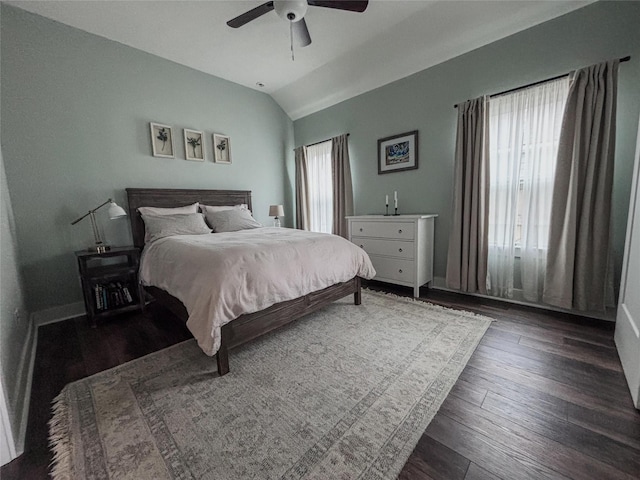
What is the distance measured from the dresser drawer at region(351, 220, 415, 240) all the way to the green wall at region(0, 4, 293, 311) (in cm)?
229

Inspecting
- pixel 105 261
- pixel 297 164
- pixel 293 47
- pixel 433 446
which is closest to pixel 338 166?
pixel 297 164

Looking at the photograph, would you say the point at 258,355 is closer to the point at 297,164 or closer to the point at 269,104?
the point at 297,164

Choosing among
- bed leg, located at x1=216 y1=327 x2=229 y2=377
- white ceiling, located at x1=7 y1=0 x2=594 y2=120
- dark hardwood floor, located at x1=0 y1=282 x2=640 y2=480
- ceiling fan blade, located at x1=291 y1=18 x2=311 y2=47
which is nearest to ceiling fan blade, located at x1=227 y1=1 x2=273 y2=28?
ceiling fan blade, located at x1=291 y1=18 x2=311 y2=47

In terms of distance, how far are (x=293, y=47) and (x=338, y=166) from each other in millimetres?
1577

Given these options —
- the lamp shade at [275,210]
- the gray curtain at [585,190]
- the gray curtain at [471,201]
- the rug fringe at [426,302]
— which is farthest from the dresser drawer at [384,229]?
the lamp shade at [275,210]

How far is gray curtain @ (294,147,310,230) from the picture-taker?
440cm

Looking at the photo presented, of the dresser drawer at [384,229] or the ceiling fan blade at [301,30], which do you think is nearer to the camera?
the ceiling fan blade at [301,30]

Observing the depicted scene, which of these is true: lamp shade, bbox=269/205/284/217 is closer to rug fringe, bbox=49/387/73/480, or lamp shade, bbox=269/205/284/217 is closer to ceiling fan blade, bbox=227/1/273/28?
ceiling fan blade, bbox=227/1/273/28

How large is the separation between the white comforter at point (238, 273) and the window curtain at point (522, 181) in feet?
5.08

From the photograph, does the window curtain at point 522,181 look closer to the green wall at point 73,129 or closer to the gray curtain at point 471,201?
the gray curtain at point 471,201

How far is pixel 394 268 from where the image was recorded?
2.96 m

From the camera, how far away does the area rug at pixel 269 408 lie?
1.03m

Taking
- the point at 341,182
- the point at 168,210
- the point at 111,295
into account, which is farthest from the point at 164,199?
the point at 341,182

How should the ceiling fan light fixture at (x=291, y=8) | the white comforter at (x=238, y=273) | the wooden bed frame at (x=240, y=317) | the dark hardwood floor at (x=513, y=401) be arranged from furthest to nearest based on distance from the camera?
the ceiling fan light fixture at (x=291, y=8) < the wooden bed frame at (x=240, y=317) < the white comforter at (x=238, y=273) < the dark hardwood floor at (x=513, y=401)
